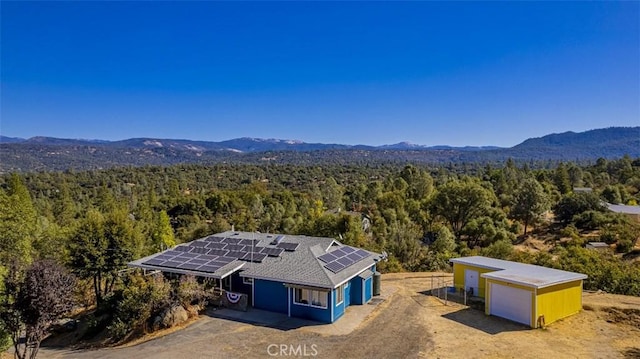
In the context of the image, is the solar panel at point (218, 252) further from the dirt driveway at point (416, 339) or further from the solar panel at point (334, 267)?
the solar panel at point (334, 267)

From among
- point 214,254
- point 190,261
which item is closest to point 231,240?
point 214,254

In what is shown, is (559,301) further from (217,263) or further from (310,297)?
(217,263)

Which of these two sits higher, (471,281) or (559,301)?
(559,301)

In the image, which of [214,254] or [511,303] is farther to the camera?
[214,254]

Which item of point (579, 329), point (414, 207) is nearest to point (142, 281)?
point (579, 329)

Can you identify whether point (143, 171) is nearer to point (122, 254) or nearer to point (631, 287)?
point (122, 254)

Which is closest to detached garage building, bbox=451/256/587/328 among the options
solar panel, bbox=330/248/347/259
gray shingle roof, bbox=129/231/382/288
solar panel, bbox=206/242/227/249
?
gray shingle roof, bbox=129/231/382/288

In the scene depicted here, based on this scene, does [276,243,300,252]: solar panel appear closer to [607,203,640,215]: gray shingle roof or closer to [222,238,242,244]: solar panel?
[222,238,242,244]: solar panel

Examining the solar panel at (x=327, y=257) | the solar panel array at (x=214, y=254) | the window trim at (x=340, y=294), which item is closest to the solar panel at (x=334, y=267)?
the solar panel at (x=327, y=257)
